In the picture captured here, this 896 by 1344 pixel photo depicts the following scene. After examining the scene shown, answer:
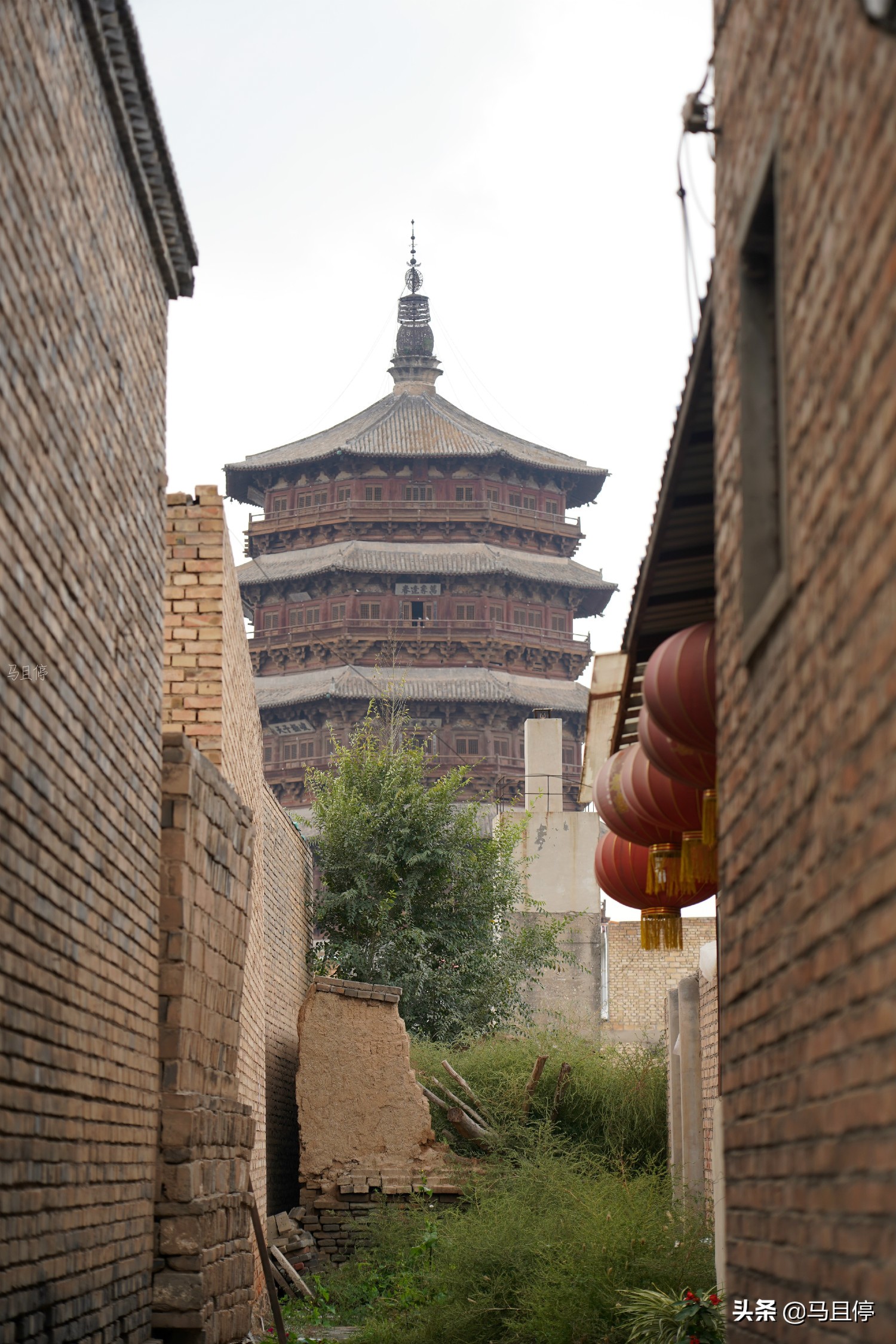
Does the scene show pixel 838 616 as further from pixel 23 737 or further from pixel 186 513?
pixel 186 513

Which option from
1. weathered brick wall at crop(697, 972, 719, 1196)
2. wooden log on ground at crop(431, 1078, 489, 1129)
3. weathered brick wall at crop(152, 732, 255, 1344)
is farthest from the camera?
wooden log on ground at crop(431, 1078, 489, 1129)

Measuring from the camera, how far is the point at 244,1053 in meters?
11.4

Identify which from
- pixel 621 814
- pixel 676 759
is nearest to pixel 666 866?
pixel 621 814

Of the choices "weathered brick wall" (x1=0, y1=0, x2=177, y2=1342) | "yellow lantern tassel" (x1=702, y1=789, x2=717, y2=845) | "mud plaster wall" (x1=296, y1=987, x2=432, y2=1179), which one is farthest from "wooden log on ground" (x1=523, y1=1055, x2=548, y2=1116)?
"yellow lantern tassel" (x1=702, y1=789, x2=717, y2=845)

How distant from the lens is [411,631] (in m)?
36.7

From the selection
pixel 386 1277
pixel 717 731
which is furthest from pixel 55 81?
pixel 386 1277

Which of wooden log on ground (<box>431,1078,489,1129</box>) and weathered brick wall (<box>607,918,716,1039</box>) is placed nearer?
wooden log on ground (<box>431,1078,489,1129</box>)

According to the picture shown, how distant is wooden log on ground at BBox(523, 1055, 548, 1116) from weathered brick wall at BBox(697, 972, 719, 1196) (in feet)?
15.9

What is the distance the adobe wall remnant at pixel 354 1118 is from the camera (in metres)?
14.8

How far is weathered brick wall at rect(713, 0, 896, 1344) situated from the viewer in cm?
263

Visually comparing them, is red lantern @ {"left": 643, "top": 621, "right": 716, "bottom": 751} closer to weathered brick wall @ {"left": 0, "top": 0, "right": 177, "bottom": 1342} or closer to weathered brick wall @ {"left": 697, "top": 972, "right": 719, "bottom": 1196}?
weathered brick wall @ {"left": 0, "top": 0, "right": 177, "bottom": 1342}

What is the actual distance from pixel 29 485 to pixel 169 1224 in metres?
3.59

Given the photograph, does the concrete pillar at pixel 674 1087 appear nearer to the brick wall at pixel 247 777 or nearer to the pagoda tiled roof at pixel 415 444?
the brick wall at pixel 247 777

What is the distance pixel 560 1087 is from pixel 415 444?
77.6 feet
